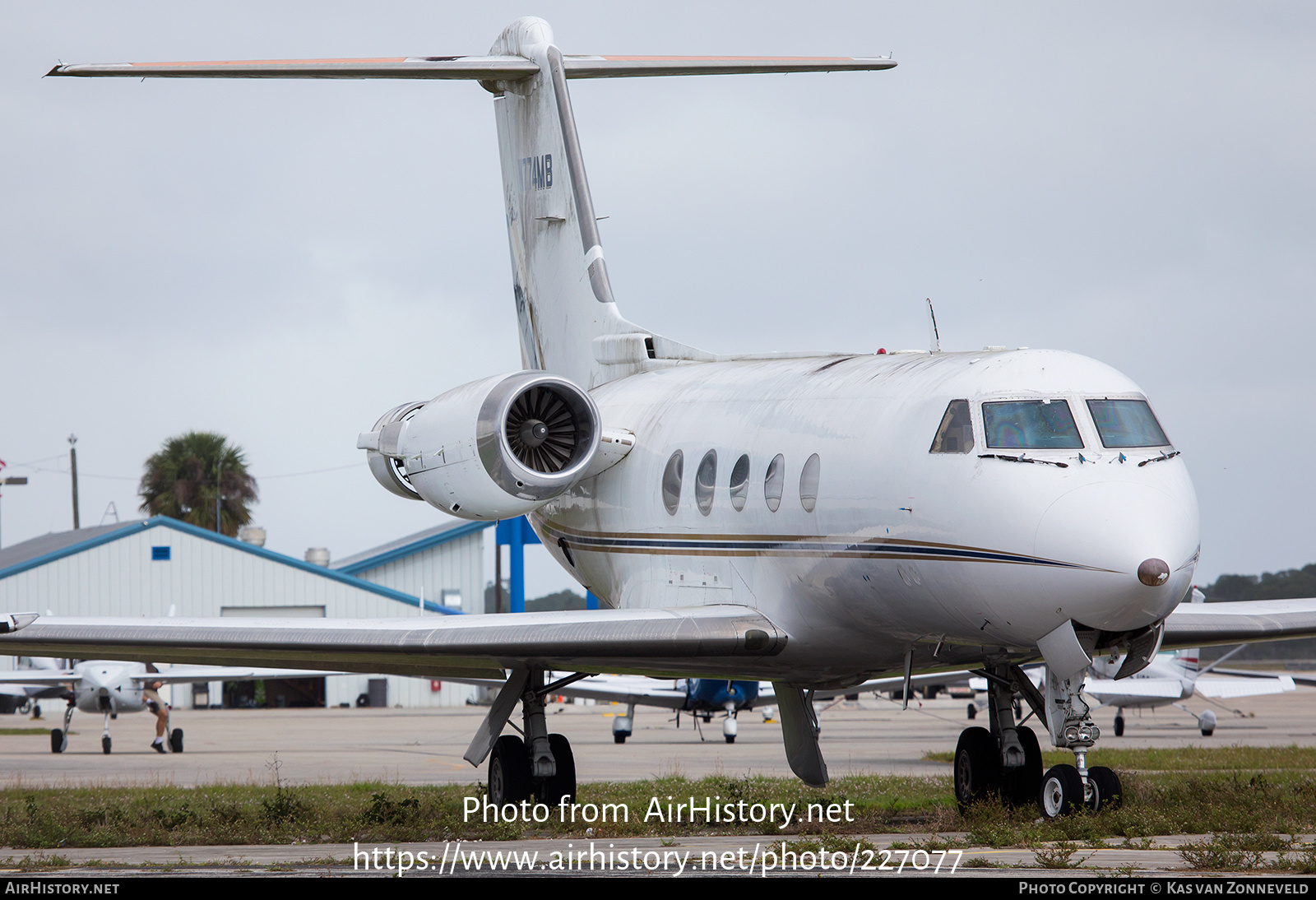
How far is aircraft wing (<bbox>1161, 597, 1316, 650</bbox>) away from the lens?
1268 centimetres

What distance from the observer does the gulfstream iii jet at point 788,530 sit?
9625 millimetres

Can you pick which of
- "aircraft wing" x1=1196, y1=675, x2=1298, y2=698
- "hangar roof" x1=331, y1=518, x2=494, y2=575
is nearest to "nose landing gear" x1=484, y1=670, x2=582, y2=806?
"aircraft wing" x1=1196, y1=675, x2=1298, y2=698

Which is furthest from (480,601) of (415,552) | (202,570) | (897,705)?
(897,705)

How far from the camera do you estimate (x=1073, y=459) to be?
382 inches

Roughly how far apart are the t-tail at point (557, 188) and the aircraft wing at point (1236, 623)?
5.94 m

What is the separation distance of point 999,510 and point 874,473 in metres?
1.21

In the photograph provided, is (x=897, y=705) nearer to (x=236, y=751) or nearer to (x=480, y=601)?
(x=480, y=601)

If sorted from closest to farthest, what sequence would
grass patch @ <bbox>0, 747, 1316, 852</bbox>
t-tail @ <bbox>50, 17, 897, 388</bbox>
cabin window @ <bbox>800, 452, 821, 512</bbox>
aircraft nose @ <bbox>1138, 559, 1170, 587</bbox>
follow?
aircraft nose @ <bbox>1138, 559, 1170, 587</bbox>, grass patch @ <bbox>0, 747, 1316, 852</bbox>, cabin window @ <bbox>800, 452, 821, 512</bbox>, t-tail @ <bbox>50, 17, 897, 388</bbox>

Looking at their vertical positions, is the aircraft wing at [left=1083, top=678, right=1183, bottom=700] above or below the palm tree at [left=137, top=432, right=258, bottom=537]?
below

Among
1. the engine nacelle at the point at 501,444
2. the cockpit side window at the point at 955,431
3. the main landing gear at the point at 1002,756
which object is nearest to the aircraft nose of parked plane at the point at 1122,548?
the cockpit side window at the point at 955,431

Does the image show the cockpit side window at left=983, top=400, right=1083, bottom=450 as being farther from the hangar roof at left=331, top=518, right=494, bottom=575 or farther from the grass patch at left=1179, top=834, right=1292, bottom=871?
the hangar roof at left=331, top=518, right=494, bottom=575

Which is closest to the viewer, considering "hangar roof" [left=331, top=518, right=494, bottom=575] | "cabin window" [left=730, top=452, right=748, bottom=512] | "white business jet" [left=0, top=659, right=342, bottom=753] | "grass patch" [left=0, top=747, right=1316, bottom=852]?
"grass patch" [left=0, top=747, right=1316, bottom=852]

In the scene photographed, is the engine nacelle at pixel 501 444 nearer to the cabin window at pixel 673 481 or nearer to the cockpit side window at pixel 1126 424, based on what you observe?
the cabin window at pixel 673 481

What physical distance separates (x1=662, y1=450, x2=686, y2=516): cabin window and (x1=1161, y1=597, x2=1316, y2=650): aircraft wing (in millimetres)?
4314
